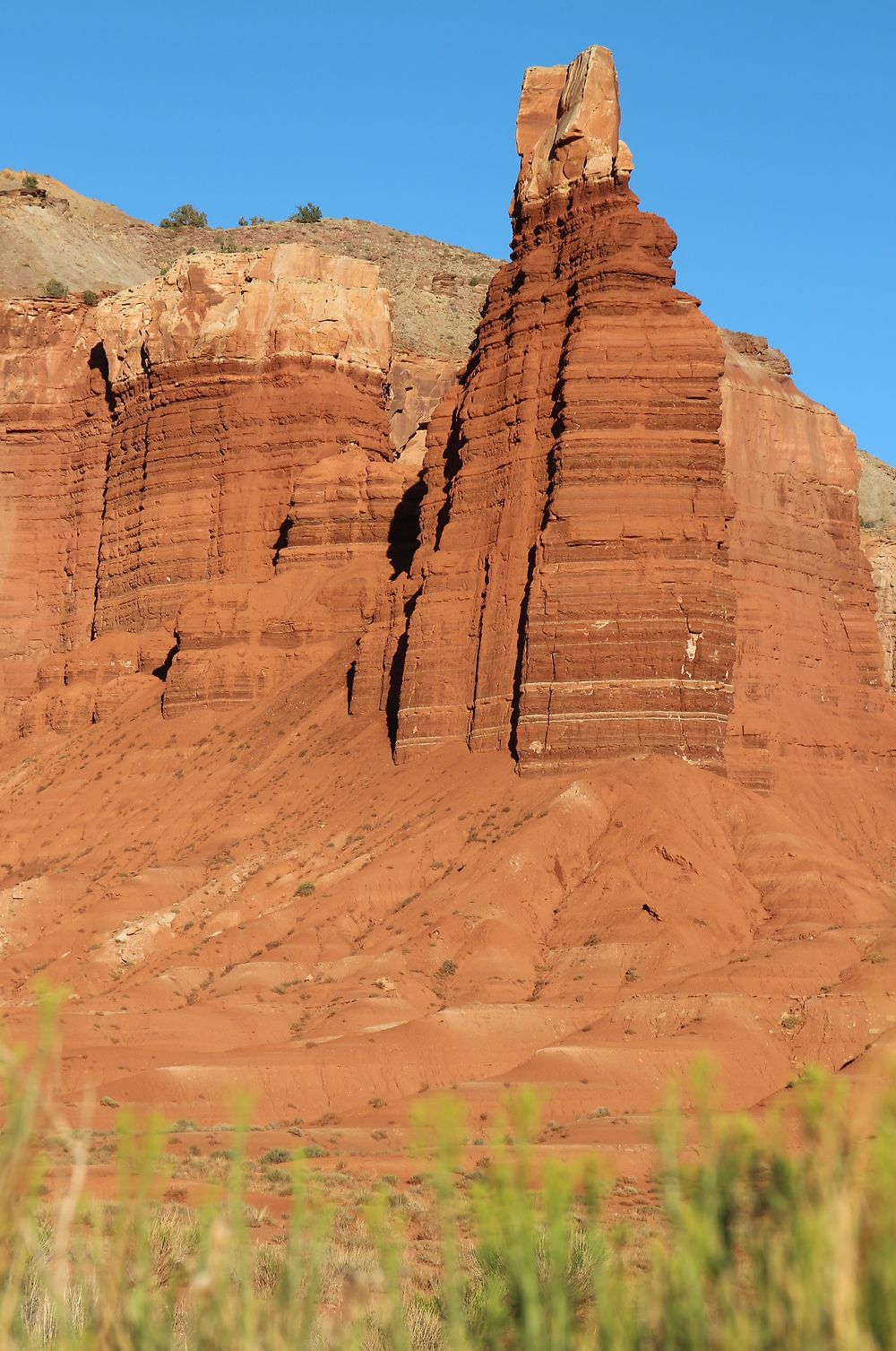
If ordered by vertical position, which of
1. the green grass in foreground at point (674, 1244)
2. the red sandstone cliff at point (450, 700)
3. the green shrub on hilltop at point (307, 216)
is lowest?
the green grass in foreground at point (674, 1244)

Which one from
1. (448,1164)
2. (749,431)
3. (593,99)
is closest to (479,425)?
(593,99)

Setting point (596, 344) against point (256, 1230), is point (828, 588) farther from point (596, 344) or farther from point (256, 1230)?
point (256, 1230)

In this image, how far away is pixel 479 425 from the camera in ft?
189

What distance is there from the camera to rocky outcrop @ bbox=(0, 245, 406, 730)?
69.1 meters

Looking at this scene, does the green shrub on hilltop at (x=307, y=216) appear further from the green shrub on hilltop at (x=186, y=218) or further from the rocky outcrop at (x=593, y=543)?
the rocky outcrop at (x=593, y=543)

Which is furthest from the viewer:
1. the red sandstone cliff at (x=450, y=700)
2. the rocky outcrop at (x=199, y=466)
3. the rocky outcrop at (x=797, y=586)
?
the rocky outcrop at (x=199, y=466)

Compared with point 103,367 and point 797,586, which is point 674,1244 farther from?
point 103,367

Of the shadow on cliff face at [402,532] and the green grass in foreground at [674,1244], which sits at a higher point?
the shadow on cliff face at [402,532]

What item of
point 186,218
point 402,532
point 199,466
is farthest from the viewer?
point 186,218

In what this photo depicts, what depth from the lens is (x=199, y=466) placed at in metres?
73.6

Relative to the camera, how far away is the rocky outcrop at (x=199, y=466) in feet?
227

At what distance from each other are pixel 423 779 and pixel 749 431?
874 inches

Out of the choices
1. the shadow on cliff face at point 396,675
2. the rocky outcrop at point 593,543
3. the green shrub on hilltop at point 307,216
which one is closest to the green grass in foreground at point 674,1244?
the rocky outcrop at point 593,543

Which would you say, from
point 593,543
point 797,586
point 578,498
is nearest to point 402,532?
point 797,586
